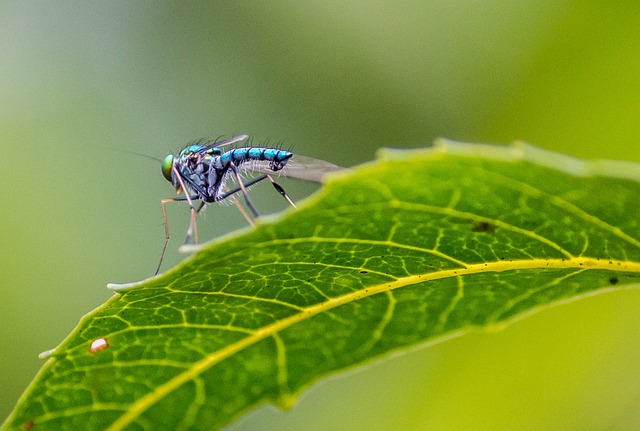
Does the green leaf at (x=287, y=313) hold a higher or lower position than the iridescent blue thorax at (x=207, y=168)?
lower

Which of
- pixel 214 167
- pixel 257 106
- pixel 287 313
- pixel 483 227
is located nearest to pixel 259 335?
pixel 287 313

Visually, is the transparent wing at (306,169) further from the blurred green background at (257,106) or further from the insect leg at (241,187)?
the blurred green background at (257,106)

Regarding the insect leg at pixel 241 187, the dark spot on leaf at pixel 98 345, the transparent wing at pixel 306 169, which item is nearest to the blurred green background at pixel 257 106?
the transparent wing at pixel 306 169

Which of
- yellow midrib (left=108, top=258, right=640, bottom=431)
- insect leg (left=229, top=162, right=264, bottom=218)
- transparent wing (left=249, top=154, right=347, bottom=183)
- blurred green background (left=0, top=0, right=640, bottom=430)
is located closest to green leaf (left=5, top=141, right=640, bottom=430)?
yellow midrib (left=108, top=258, right=640, bottom=431)

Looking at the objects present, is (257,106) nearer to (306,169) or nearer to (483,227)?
(306,169)

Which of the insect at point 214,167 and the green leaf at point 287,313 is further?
the insect at point 214,167

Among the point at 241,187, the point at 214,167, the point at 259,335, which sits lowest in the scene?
the point at 259,335
